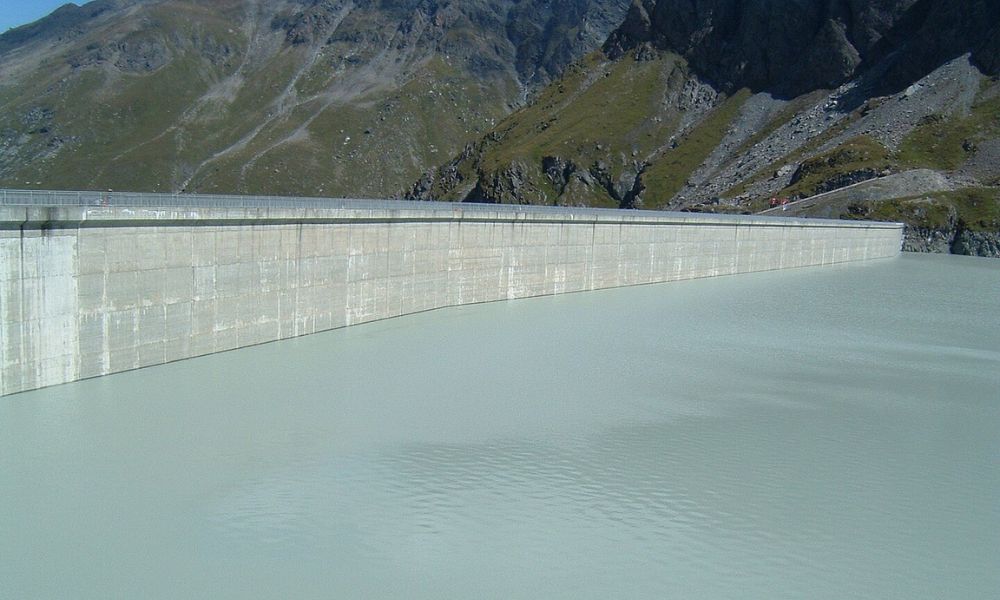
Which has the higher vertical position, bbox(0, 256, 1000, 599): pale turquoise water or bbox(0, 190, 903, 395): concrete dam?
bbox(0, 190, 903, 395): concrete dam

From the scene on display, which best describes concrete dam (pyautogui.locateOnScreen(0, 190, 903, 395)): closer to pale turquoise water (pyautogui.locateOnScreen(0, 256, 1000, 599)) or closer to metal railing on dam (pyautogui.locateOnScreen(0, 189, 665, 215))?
metal railing on dam (pyautogui.locateOnScreen(0, 189, 665, 215))

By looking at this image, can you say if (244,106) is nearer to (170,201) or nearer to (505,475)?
(170,201)

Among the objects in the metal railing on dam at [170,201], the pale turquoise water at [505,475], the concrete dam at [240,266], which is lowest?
the pale turquoise water at [505,475]

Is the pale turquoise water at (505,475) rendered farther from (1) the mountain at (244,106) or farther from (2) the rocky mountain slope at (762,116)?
(1) the mountain at (244,106)

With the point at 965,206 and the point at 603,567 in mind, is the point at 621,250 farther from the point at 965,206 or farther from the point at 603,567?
the point at 965,206

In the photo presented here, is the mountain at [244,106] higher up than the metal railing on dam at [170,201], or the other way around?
the mountain at [244,106]

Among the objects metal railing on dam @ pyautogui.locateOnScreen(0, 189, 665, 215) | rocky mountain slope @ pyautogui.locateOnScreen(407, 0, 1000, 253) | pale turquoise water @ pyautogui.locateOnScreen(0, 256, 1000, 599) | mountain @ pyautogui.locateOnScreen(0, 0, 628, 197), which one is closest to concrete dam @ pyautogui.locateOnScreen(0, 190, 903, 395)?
metal railing on dam @ pyautogui.locateOnScreen(0, 189, 665, 215)

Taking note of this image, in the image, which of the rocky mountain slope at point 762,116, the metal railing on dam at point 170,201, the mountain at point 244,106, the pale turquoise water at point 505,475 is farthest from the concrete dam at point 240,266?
the mountain at point 244,106
